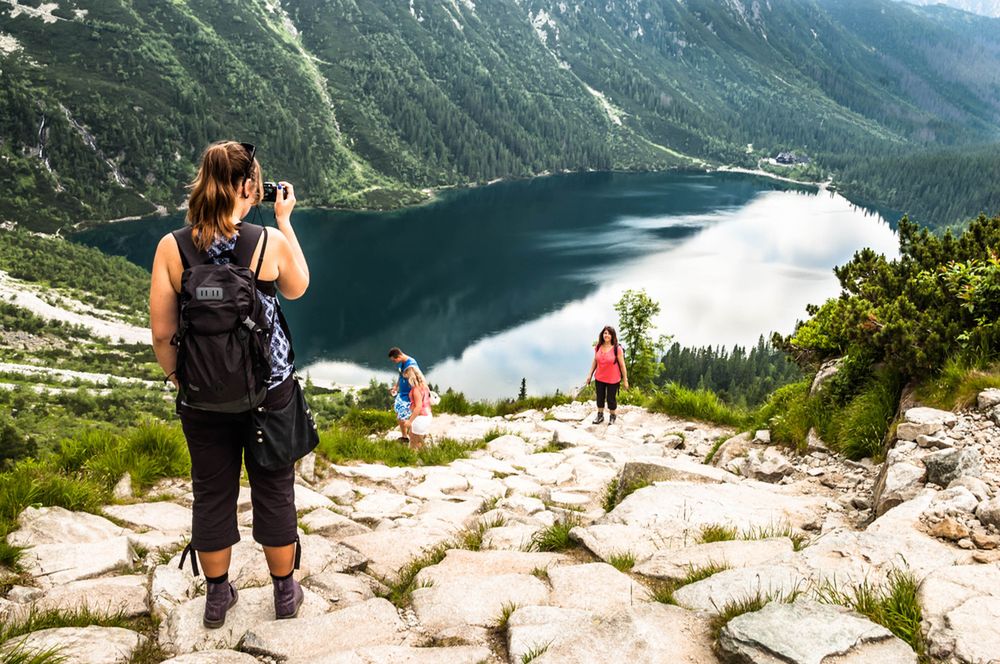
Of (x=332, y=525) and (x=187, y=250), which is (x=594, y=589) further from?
(x=187, y=250)

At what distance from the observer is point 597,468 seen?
404 inches

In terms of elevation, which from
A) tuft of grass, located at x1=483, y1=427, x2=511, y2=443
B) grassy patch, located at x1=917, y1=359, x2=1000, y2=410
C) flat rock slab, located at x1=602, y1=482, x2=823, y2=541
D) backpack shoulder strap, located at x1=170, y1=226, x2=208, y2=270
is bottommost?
tuft of grass, located at x1=483, y1=427, x2=511, y2=443

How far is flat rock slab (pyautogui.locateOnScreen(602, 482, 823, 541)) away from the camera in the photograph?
6160 mm

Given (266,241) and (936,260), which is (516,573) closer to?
(266,241)

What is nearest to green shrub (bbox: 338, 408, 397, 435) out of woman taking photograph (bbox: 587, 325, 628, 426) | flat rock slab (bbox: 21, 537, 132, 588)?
woman taking photograph (bbox: 587, 325, 628, 426)

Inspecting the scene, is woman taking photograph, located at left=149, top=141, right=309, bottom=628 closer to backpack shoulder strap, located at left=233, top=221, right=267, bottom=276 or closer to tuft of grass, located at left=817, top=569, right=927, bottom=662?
backpack shoulder strap, located at left=233, top=221, right=267, bottom=276

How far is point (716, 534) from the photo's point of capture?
5488 mm

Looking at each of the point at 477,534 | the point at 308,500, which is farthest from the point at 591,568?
the point at 308,500

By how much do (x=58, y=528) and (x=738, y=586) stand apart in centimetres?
542

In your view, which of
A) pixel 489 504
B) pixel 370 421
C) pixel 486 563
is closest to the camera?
pixel 486 563

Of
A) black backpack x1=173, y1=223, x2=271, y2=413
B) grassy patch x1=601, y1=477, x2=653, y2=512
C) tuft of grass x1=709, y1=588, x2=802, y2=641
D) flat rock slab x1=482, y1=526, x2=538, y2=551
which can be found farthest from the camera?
grassy patch x1=601, y1=477, x2=653, y2=512

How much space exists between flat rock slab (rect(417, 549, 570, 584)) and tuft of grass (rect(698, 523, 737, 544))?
1188 millimetres

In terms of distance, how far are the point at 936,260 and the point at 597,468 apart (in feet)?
19.4

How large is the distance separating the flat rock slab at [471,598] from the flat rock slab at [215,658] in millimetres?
1095
